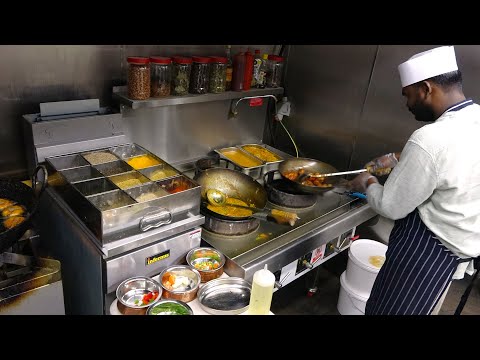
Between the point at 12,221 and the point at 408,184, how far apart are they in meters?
1.59

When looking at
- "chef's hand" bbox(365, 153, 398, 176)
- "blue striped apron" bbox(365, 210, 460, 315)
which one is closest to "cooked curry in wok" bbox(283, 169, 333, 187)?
"chef's hand" bbox(365, 153, 398, 176)

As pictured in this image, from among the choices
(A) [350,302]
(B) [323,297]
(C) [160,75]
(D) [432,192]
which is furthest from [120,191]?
(B) [323,297]

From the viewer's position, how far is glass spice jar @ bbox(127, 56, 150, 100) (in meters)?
1.97

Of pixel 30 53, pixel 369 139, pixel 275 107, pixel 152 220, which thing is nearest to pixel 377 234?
pixel 369 139

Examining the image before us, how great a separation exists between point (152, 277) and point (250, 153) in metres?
1.31

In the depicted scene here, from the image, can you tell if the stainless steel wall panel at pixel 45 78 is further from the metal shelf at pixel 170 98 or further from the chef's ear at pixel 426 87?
the chef's ear at pixel 426 87

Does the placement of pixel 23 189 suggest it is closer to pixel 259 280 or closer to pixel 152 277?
pixel 152 277

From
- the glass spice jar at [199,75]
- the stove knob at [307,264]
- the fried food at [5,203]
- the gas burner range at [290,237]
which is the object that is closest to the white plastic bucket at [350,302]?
the gas burner range at [290,237]

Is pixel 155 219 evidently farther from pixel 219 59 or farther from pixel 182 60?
pixel 219 59

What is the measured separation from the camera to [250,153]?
2711 mm

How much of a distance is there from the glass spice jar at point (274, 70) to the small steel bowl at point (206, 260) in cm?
147

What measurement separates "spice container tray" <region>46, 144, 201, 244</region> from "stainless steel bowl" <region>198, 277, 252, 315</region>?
1.09 feet

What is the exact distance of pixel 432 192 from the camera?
1561mm

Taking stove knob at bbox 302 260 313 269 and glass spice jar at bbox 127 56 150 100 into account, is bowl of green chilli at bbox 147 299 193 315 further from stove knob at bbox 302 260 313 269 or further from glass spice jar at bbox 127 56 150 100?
glass spice jar at bbox 127 56 150 100
